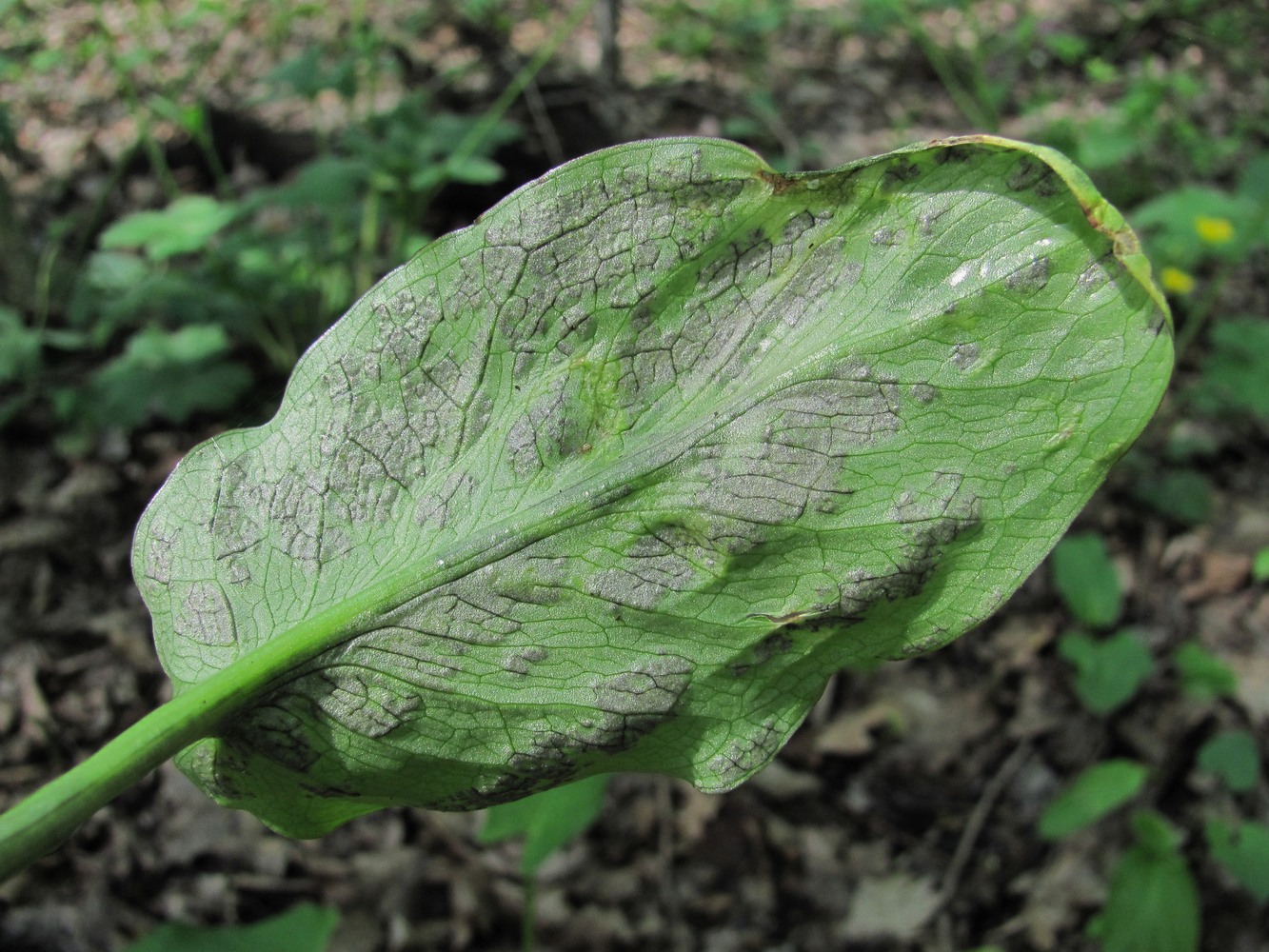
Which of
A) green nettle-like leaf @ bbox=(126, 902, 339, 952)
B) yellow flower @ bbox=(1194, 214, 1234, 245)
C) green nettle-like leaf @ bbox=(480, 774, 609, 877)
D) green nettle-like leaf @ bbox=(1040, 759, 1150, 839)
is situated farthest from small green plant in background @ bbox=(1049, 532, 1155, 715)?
green nettle-like leaf @ bbox=(126, 902, 339, 952)

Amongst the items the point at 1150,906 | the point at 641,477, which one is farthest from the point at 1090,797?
the point at 641,477

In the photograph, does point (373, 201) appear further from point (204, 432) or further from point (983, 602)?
point (983, 602)

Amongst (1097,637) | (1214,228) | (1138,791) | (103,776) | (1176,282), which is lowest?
(1138,791)

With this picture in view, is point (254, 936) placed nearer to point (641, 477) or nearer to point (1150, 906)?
point (641, 477)

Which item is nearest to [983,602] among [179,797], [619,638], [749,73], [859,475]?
[859,475]

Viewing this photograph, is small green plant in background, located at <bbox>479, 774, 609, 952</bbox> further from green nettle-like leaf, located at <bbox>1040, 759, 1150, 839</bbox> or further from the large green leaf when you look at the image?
green nettle-like leaf, located at <bbox>1040, 759, 1150, 839</bbox>

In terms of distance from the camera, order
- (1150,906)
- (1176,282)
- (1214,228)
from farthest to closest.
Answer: (1176,282) < (1214,228) < (1150,906)
